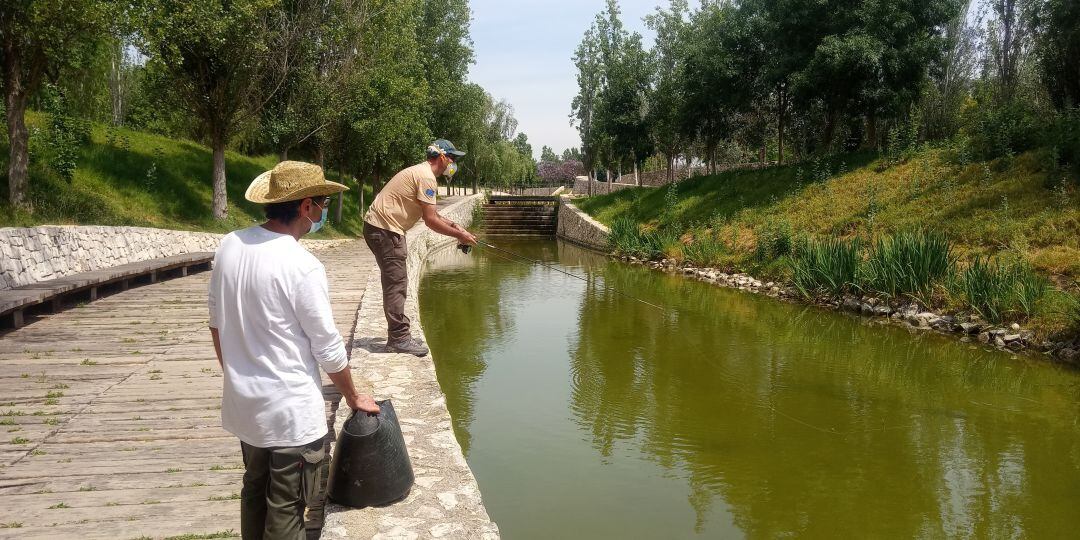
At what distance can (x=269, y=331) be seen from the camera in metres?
2.32

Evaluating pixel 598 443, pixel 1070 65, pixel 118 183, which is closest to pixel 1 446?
pixel 598 443

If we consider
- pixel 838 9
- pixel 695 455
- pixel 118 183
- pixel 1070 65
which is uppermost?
pixel 838 9

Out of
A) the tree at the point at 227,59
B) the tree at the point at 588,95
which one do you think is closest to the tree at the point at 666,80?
the tree at the point at 588,95

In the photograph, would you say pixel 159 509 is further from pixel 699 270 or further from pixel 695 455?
pixel 699 270

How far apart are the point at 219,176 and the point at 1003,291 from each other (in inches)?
627

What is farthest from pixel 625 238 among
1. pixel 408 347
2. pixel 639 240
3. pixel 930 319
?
pixel 408 347

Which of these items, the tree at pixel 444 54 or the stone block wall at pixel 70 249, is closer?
the stone block wall at pixel 70 249

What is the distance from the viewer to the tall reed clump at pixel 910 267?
37.4 ft

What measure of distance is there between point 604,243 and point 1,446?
873 inches

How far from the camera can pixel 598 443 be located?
19.9 feet

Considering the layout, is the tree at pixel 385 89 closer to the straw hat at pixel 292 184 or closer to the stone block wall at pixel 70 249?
the stone block wall at pixel 70 249

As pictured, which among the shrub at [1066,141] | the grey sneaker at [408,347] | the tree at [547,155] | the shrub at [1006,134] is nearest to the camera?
the grey sneaker at [408,347]

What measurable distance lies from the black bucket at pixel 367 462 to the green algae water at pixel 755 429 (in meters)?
1.61

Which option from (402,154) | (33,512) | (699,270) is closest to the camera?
(33,512)
